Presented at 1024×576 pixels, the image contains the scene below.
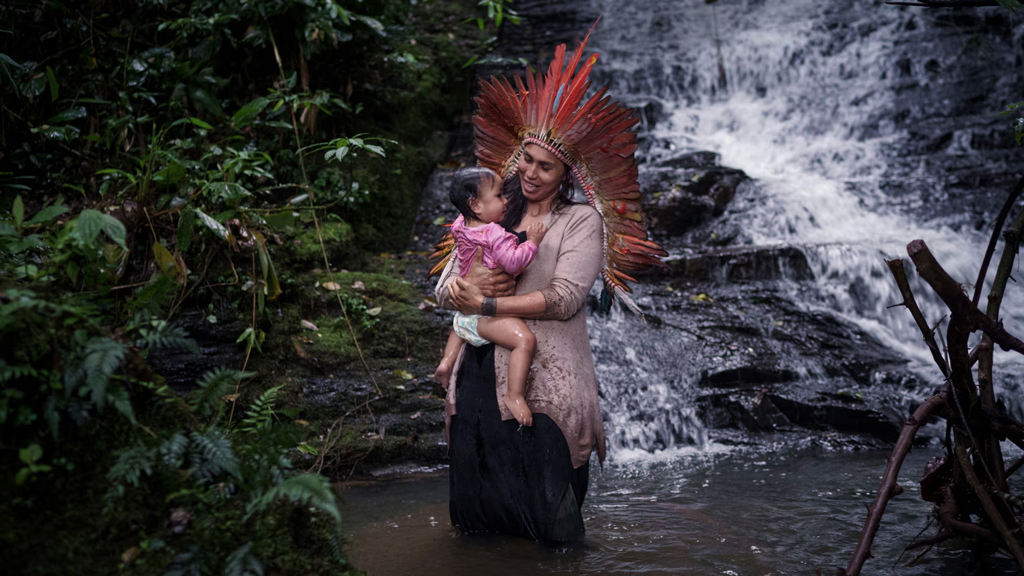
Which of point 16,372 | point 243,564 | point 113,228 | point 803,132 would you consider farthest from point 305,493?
point 803,132

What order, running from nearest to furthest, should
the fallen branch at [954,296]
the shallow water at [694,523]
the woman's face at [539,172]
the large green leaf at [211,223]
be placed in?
1. the fallen branch at [954,296]
2. the shallow water at [694,523]
3. the woman's face at [539,172]
4. the large green leaf at [211,223]

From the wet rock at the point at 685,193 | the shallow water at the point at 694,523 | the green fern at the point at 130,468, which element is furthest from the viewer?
the wet rock at the point at 685,193

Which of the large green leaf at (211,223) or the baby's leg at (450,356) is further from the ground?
the large green leaf at (211,223)

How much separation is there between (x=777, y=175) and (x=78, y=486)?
10361 mm

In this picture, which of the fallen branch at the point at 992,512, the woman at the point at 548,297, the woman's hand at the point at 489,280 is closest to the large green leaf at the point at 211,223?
the woman at the point at 548,297

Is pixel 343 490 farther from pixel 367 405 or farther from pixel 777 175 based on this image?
pixel 777 175

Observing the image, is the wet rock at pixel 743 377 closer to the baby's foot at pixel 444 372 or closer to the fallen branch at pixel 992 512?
the baby's foot at pixel 444 372

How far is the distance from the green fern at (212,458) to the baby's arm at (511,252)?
151 centimetres

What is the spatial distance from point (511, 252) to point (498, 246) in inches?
2.6

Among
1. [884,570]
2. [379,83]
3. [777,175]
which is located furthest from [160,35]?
[777,175]

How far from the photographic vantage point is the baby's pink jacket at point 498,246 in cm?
323

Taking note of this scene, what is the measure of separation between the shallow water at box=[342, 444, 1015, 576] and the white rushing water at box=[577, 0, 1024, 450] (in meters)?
0.94

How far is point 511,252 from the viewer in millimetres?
3225

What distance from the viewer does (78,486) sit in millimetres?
1907
